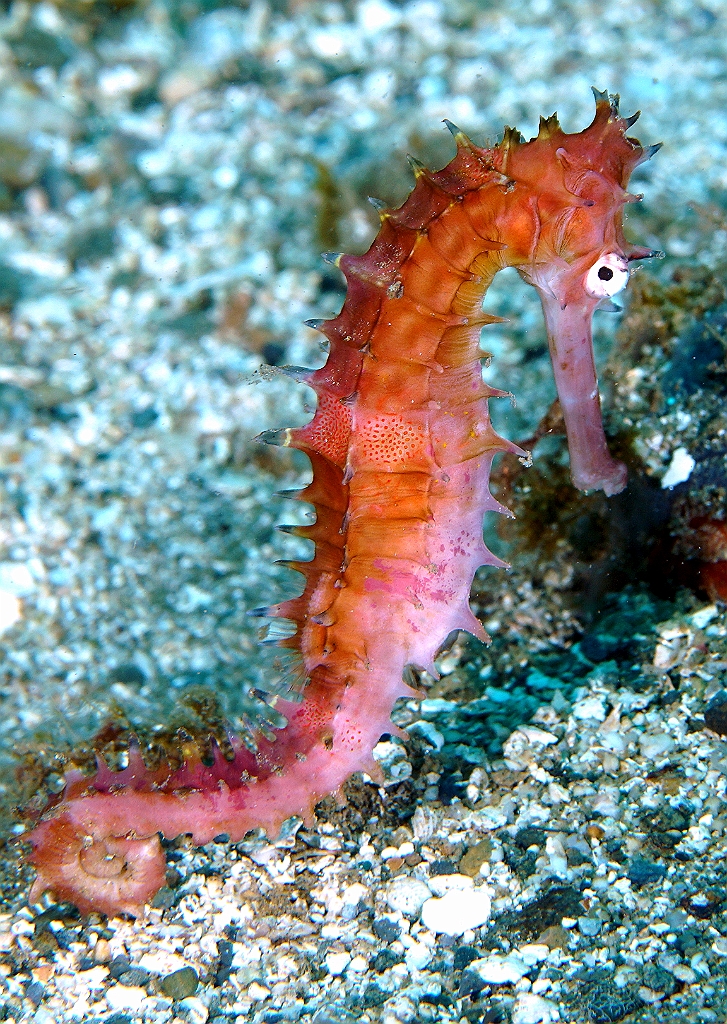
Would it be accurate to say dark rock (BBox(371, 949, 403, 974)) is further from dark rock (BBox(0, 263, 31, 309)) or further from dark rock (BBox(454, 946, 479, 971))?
dark rock (BBox(0, 263, 31, 309))

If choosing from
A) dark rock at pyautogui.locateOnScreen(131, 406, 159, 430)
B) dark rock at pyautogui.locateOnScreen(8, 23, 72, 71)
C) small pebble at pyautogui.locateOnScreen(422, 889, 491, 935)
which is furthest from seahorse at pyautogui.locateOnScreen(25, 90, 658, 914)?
dark rock at pyautogui.locateOnScreen(8, 23, 72, 71)

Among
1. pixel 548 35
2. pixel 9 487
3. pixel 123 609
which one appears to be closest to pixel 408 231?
pixel 123 609

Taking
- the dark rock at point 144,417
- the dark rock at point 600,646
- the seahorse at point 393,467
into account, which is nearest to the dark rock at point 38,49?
the dark rock at point 144,417

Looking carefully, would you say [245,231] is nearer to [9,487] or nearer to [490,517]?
[9,487]

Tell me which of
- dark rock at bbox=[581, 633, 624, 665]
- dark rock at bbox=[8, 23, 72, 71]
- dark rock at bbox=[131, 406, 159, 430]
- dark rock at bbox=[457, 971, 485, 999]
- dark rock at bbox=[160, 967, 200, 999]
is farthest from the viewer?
dark rock at bbox=[8, 23, 72, 71]

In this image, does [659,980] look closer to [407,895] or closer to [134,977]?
[407,895]

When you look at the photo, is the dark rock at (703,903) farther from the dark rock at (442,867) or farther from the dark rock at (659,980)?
the dark rock at (442,867)

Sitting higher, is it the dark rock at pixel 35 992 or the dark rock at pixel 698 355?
the dark rock at pixel 698 355
